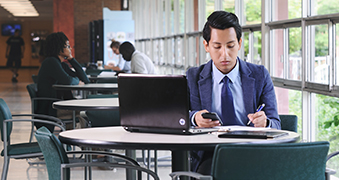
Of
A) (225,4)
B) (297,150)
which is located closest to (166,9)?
(225,4)

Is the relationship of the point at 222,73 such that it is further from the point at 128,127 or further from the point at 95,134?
the point at 95,134

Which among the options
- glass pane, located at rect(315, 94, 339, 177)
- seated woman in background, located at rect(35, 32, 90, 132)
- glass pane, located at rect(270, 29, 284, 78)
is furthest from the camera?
seated woman in background, located at rect(35, 32, 90, 132)

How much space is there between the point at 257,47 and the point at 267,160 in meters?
3.52

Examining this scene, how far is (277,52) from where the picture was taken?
4441mm

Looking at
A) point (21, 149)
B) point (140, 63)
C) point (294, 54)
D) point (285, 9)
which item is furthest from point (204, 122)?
point (140, 63)

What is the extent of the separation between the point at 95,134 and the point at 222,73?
2.38ft

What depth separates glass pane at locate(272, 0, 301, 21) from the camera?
389 centimetres

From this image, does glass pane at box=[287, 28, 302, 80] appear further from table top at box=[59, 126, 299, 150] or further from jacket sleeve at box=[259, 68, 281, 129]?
table top at box=[59, 126, 299, 150]

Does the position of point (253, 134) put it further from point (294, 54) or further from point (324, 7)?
point (294, 54)

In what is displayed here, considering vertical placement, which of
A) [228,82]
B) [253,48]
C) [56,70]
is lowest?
[228,82]

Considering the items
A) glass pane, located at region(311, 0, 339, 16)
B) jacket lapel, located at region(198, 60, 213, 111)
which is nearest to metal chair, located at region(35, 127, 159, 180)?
jacket lapel, located at region(198, 60, 213, 111)

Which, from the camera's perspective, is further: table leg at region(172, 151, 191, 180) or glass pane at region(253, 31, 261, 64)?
glass pane at region(253, 31, 261, 64)

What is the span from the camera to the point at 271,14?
14.8ft

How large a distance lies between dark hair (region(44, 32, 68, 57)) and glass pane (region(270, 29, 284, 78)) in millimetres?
2417
